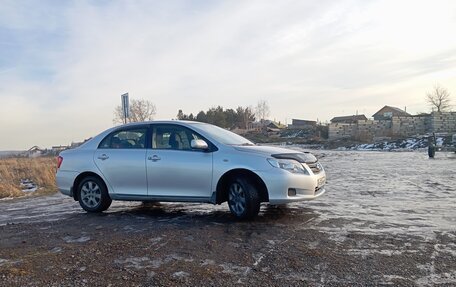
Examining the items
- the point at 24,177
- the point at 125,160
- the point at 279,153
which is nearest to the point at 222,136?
the point at 279,153

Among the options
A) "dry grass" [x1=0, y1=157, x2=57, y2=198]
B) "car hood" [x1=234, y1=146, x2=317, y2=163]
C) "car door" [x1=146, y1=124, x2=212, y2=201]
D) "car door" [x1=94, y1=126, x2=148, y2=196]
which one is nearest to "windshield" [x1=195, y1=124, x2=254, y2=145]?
"car door" [x1=146, y1=124, x2=212, y2=201]

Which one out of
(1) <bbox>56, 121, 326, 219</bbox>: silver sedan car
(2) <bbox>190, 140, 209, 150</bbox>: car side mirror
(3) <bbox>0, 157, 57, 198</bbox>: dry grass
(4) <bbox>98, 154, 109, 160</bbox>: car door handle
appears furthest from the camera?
(3) <bbox>0, 157, 57, 198</bbox>: dry grass

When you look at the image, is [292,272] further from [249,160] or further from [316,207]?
[316,207]

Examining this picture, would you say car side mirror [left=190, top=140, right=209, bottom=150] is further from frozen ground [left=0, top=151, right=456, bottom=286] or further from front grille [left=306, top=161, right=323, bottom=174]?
front grille [left=306, top=161, right=323, bottom=174]

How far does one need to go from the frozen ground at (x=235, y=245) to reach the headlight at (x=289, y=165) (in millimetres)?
778

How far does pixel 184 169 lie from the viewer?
6695 millimetres

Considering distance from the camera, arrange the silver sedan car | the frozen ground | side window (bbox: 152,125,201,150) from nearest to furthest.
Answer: the frozen ground < the silver sedan car < side window (bbox: 152,125,201,150)

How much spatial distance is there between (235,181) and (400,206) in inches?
131

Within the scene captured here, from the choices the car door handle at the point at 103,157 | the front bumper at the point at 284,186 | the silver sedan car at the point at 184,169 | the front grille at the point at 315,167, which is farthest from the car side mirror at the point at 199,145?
the car door handle at the point at 103,157

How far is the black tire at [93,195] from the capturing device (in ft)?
24.6

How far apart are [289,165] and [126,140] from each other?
300cm

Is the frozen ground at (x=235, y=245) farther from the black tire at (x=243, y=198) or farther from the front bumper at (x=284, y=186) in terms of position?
the front bumper at (x=284, y=186)

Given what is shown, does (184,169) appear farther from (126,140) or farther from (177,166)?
(126,140)

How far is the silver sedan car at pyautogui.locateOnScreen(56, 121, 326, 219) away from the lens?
626 centimetres
